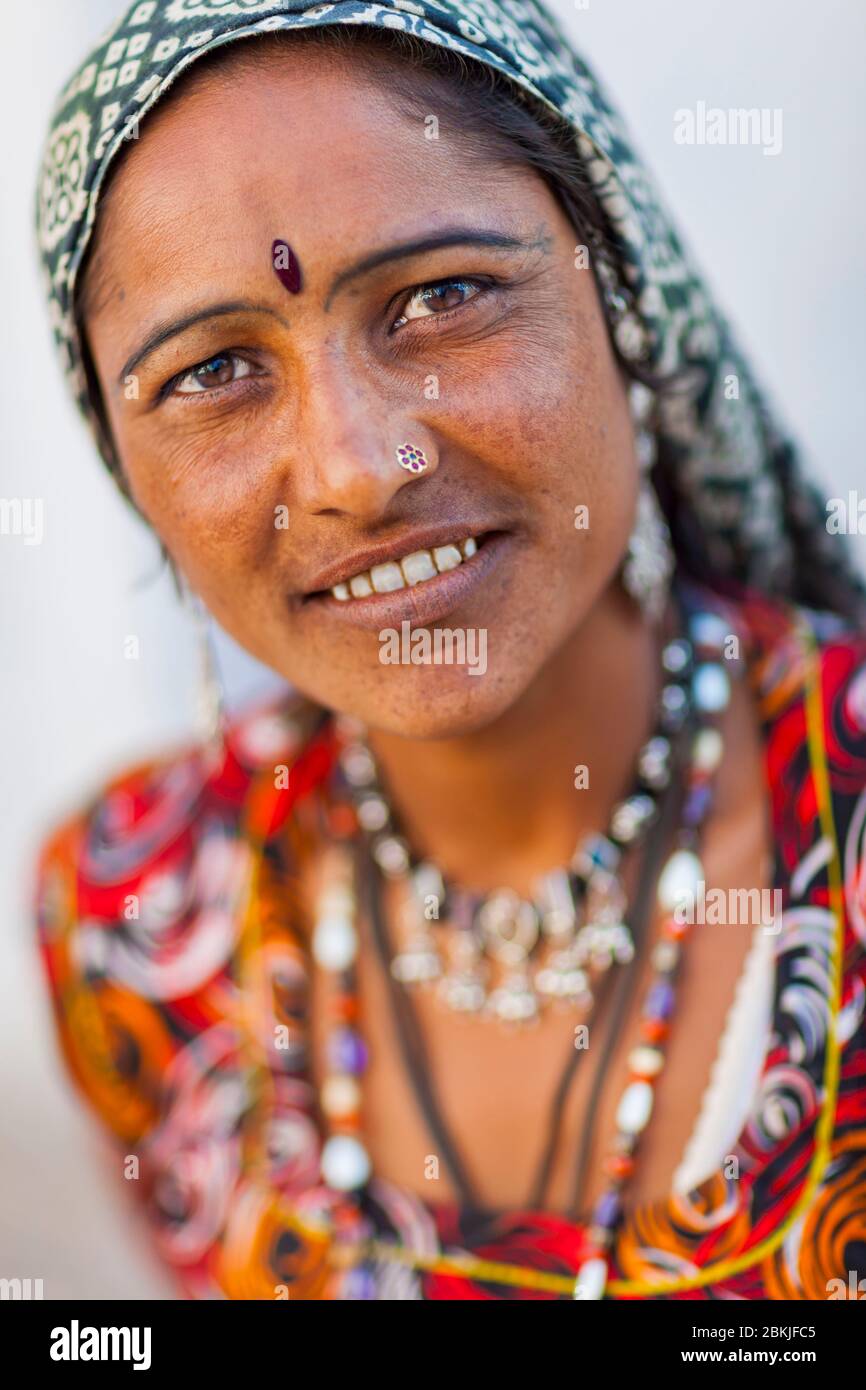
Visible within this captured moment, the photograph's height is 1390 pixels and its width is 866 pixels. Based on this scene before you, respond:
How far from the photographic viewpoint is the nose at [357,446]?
120 centimetres

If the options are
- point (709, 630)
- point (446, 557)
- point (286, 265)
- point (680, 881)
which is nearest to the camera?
point (286, 265)

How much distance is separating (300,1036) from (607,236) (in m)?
1.14

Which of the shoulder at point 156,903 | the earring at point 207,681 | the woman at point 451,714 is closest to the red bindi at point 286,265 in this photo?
the woman at point 451,714

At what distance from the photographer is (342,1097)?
5.49ft

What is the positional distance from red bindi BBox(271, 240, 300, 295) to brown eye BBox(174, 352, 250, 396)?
0.13 metres

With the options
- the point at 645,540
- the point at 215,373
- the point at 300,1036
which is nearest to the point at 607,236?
the point at 645,540

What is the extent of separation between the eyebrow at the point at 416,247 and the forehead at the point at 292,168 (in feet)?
0.05

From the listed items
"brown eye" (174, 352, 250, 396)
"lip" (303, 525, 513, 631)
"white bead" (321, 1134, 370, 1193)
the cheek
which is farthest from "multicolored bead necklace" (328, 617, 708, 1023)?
"brown eye" (174, 352, 250, 396)

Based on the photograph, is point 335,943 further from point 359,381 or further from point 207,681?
point 359,381

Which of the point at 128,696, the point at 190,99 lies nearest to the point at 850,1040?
the point at 190,99

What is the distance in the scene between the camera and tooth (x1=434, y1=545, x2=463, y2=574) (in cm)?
130

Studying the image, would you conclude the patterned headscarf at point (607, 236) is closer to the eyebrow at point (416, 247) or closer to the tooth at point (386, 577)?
the eyebrow at point (416, 247)

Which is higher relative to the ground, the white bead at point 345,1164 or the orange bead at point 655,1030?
the orange bead at point 655,1030

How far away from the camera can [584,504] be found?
134 cm
